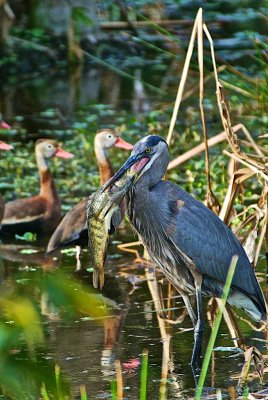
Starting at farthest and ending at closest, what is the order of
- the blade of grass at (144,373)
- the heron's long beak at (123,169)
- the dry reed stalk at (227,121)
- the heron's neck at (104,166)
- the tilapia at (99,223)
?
the heron's neck at (104,166) < the dry reed stalk at (227,121) < the heron's long beak at (123,169) < the tilapia at (99,223) < the blade of grass at (144,373)

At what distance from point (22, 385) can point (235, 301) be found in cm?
374

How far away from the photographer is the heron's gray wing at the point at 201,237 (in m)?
4.96

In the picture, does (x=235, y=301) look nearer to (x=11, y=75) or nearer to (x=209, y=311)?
(x=209, y=311)

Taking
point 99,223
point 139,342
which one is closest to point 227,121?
point 139,342

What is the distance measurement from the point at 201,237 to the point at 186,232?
8cm

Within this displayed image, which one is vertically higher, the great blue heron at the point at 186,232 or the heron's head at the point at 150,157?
the heron's head at the point at 150,157

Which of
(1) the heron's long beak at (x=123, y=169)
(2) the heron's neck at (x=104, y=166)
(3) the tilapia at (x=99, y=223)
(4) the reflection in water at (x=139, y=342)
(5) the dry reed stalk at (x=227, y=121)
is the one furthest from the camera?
(2) the heron's neck at (x=104, y=166)

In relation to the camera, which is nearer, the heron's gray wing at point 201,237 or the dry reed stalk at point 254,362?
the dry reed stalk at point 254,362

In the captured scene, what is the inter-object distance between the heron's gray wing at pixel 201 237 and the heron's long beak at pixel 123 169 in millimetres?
217

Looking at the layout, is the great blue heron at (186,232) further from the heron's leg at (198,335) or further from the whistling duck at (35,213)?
the whistling duck at (35,213)

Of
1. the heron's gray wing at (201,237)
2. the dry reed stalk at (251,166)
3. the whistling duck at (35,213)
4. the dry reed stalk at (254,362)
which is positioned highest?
the dry reed stalk at (251,166)

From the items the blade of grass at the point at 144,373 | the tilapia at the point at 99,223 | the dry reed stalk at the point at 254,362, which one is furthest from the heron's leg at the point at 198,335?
the blade of grass at the point at 144,373

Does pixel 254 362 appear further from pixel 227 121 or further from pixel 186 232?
pixel 227 121

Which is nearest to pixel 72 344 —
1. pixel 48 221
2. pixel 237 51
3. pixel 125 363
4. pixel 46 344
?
pixel 46 344
